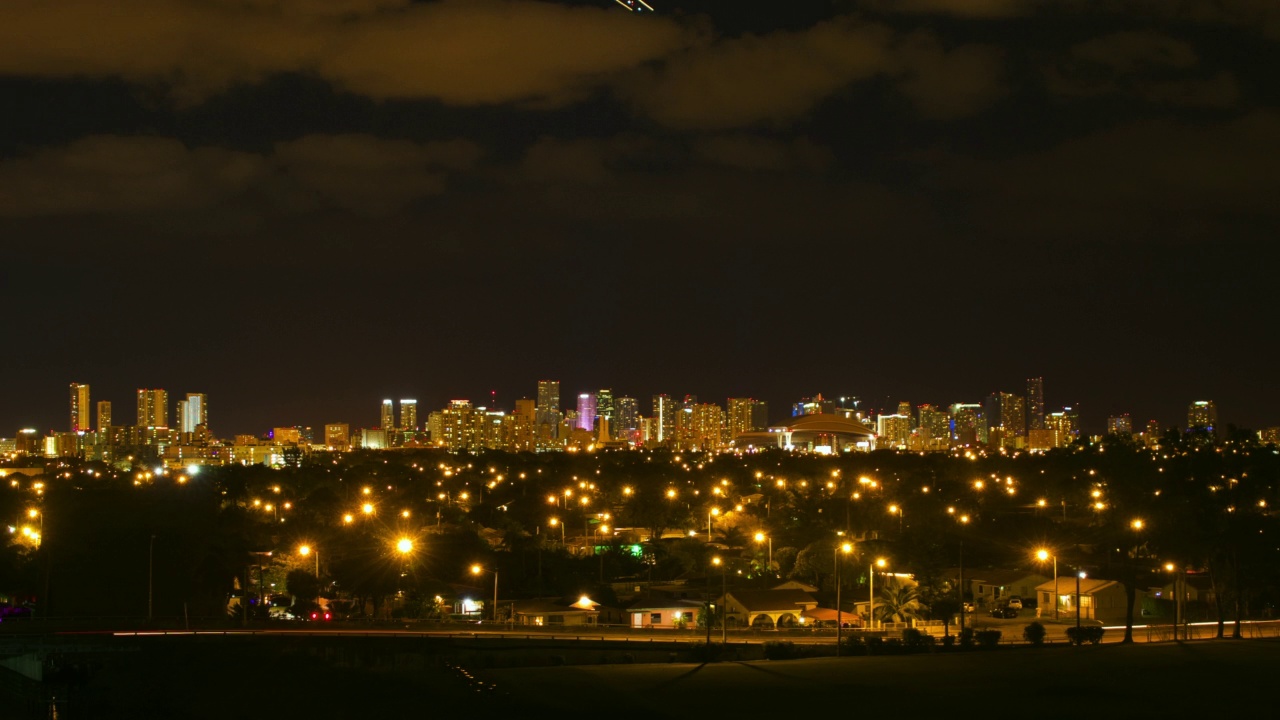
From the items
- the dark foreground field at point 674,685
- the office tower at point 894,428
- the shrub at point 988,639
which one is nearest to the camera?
the dark foreground field at point 674,685

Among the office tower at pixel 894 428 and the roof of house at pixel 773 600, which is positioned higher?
the office tower at pixel 894 428

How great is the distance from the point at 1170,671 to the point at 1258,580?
803 cm

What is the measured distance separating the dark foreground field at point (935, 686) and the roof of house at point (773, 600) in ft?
19.7

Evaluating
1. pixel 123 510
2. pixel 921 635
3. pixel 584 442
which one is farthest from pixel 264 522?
pixel 584 442

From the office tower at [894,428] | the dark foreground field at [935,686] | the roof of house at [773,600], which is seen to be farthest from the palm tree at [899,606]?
the office tower at [894,428]

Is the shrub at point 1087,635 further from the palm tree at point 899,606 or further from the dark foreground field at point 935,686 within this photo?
the palm tree at point 899,606

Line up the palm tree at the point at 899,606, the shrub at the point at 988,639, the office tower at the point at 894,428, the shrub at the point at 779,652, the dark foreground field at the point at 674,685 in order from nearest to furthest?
the dark foreground field at the point at 674,685
the shrub at the point at 779,652
the shrub at the point at 988,639
the palm tree at the point at 899,606
the office tower at the point at 894,428

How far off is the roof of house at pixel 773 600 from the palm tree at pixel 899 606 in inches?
61.9

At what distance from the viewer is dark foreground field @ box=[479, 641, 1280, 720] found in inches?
596

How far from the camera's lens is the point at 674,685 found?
17.0m

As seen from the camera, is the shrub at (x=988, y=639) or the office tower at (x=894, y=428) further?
the office tower at (x=894, y=428)

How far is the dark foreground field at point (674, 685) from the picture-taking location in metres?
15.4

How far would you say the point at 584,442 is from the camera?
173000 millimetres

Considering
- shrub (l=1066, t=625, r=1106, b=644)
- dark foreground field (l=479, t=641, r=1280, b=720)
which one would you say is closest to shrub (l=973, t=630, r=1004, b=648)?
dark foreground field (l=479, t=641, r=1280, b=720)
